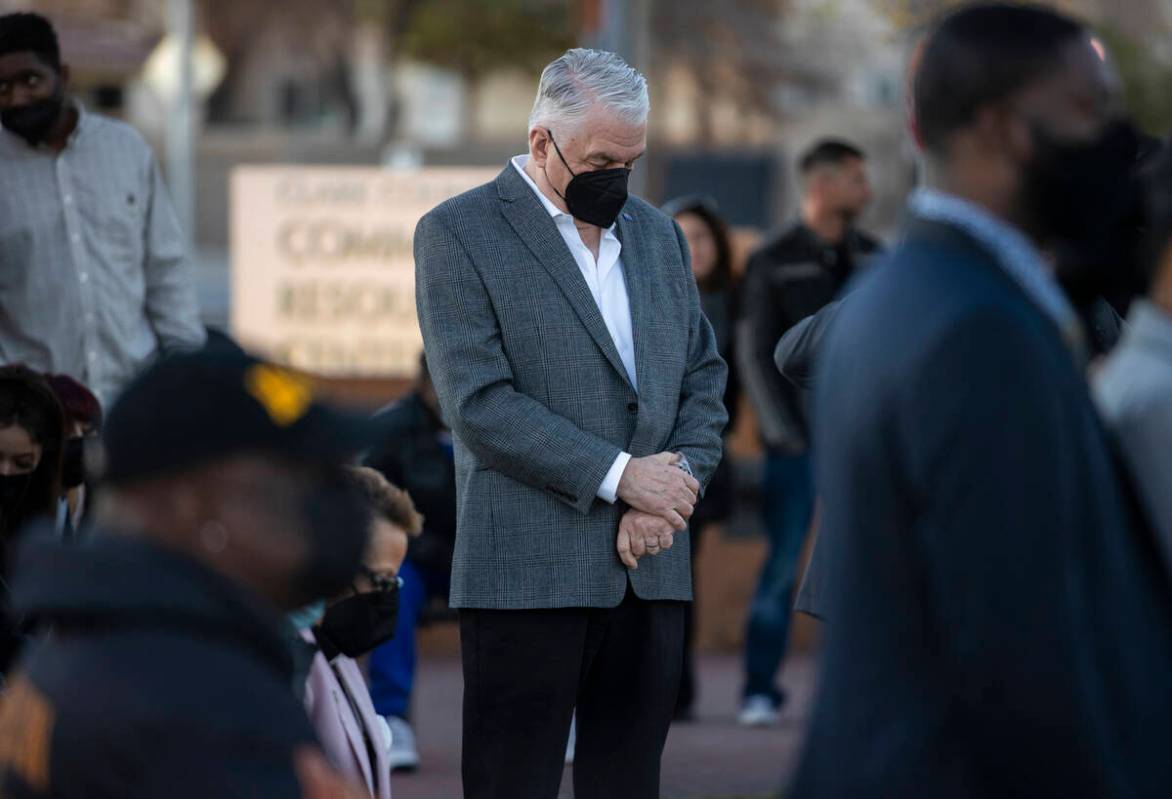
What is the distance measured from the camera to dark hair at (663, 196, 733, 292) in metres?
8.20

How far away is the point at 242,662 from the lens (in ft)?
6.88

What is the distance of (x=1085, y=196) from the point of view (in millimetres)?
2494

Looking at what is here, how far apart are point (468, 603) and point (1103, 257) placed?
6.58ft

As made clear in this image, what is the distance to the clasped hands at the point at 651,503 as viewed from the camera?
4.28m

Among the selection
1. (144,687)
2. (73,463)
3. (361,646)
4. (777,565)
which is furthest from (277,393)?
(777,565)

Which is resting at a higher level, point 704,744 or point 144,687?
point 144,687

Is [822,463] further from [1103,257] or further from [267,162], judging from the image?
[267,162]

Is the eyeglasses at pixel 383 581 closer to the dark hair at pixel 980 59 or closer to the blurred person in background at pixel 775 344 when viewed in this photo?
the dark hair at pixel 980 59

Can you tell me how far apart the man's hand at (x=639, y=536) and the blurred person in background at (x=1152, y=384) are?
1716mm

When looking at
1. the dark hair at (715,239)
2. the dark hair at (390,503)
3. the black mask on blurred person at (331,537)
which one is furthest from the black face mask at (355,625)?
the dark hair at (715,239)

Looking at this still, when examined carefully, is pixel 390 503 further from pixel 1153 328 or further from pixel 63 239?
pixel 1153 328

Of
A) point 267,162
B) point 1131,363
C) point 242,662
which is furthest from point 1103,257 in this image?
point 267,162

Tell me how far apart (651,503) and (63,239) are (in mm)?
2448

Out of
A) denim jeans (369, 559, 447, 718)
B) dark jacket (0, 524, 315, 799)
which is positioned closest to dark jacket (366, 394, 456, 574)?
denim jeans (369, 559, 447, 718)
